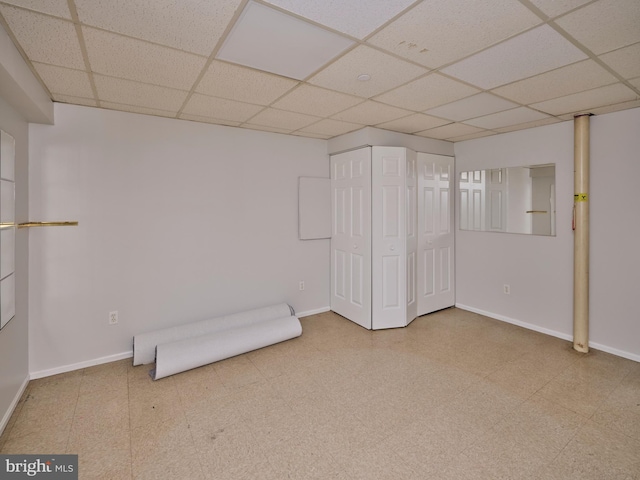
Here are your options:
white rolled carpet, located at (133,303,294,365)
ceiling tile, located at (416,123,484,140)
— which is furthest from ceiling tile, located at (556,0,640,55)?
white rolled carpet, located at (133,303,294,365)

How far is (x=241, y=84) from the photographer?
95.0 inches

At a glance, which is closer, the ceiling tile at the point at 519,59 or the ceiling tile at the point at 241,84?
the ceiling tile at the point at 519,59

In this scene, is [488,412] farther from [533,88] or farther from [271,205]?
[271,205]

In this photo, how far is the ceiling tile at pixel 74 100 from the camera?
2.65 metres

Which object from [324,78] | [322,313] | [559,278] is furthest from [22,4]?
[559,278]

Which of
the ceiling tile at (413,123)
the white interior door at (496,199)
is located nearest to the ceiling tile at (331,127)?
the ceiling tile at (413,123)

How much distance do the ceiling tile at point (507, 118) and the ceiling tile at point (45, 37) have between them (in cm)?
345

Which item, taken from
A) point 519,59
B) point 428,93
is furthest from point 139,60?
point 519,59

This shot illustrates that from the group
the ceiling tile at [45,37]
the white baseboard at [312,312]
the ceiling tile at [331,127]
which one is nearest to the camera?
the ceiling tile at [45,37]

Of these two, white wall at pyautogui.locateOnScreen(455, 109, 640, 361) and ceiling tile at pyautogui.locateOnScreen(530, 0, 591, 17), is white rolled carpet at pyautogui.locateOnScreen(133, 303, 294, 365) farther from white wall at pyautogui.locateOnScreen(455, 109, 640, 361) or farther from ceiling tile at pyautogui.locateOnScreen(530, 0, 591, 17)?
ceiling tile at pyautogui.locateOnScreen(530, 0, 591, 17)

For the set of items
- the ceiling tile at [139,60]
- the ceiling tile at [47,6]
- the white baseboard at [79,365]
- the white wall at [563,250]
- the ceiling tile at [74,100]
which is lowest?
the white baseboard at [79,365]

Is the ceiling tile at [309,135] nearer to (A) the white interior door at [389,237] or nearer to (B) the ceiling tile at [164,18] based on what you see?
(A) the white interior door at [389,237]

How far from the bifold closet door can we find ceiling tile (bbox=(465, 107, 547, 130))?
82 centimetres

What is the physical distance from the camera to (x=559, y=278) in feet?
11.8
